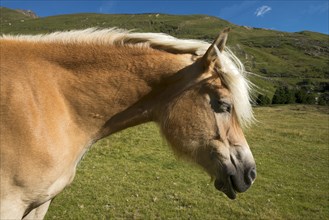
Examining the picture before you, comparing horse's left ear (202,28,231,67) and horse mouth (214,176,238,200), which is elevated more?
horse's left ear (202,28,231,67)

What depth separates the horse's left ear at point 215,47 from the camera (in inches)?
135

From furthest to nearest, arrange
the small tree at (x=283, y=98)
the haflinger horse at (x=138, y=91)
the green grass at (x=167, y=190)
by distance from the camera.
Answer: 1. the small tree at (x=283, y=98)
2. the green grass at (x=167, y=190)
3. the haflinger horse at (x=138, y=91)

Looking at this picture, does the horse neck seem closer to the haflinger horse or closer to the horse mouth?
the haflinger horse

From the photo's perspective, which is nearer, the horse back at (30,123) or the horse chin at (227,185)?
the horse back at (30,123)

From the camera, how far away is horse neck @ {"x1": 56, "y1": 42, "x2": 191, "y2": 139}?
11.5 feet

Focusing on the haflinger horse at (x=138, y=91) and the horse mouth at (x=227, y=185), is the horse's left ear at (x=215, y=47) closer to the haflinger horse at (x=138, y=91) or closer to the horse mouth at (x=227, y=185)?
the haflinger horse at (x=138, y=91)

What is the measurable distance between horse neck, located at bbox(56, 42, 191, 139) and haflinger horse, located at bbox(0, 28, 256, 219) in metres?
0.01

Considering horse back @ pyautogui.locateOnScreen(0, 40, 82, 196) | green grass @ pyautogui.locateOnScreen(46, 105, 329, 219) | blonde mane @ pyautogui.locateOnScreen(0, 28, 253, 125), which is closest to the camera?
horse back @ pyautogui.locateOnScreen(0, 40, 82, 196)

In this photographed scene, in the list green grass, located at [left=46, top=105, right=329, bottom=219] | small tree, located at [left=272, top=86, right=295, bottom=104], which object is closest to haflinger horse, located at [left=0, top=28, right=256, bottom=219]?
green grass, located at [left=46, top=105, right=329, bottom=219]

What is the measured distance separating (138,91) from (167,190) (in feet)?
22.0

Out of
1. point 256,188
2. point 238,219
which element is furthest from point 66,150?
point 256,188

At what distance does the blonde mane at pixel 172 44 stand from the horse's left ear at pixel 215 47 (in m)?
0.07

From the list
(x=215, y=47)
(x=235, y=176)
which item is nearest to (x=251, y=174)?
(x=235, y=176)

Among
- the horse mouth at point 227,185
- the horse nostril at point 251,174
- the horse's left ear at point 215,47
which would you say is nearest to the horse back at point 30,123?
the horse's left ear at point 215,47
